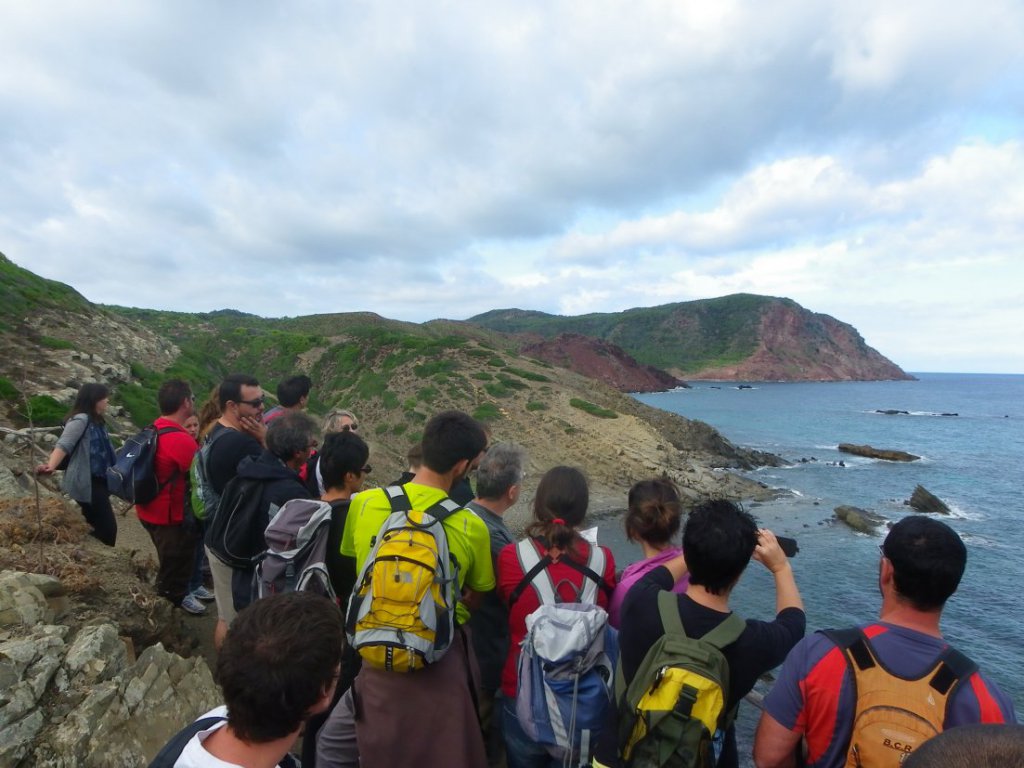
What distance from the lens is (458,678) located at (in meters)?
2.78

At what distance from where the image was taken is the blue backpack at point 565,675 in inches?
106


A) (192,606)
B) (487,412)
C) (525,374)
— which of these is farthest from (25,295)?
(525,374)

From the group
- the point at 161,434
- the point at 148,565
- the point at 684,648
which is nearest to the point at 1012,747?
the point at 684,648

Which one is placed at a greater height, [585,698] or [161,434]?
[161,434]

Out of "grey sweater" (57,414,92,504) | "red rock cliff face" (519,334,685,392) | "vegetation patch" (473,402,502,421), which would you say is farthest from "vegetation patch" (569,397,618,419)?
"red rock cliff face" (519,334,685,392)

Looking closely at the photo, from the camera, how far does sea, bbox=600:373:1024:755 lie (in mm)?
13484

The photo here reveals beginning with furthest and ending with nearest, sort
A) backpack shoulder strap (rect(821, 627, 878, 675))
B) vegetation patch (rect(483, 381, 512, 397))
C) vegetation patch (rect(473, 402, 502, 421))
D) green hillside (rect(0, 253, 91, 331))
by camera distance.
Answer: vegetation patch (rect(483, 381, 512, 397))
vegetation patch (rect(473, 402, 502, 421))
green hillside (rect(0, 253, 91, 331))
backpack shoulder strap (rect(821, 627, 878, 675))

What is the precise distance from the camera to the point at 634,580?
3115 millimetres

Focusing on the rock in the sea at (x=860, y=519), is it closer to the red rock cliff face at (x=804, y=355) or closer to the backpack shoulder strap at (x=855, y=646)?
the backpack shoulder strap at (x=855, y=646)

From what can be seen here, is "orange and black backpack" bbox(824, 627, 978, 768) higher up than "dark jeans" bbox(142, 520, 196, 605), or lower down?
higher up

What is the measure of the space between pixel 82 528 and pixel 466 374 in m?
24.3

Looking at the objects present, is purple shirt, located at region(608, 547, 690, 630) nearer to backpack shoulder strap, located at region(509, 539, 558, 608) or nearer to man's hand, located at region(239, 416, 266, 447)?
backpack shoulder strap, located at region(509, 539, 558, 608)

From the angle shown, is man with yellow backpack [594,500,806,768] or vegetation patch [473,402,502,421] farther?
vegetation patch [473,402,502,421]

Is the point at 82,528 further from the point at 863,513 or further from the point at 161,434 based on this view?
the point at 863,513
